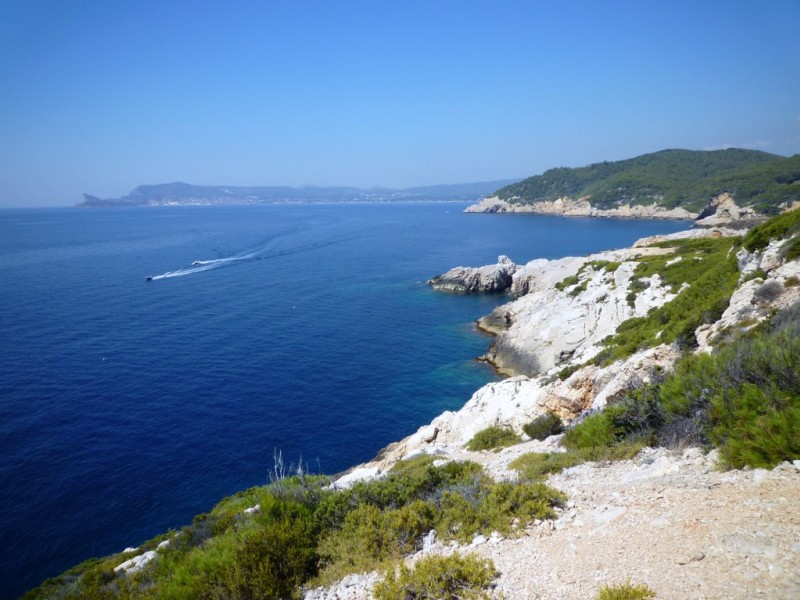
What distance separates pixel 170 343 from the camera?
4512 centimetres

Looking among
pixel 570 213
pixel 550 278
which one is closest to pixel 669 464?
pixel 550 278

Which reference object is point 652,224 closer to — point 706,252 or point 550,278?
point 550,278

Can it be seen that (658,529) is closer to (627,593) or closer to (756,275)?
(627,593)

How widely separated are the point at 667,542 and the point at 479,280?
6374 centimetres

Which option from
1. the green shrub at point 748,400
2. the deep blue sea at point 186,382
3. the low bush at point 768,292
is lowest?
the deep blue sea at point 186,382

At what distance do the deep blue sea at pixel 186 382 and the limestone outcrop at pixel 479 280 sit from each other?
10.6ft

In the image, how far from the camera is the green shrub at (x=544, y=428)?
17.0 meters

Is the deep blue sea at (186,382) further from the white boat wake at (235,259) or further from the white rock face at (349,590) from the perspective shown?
the white rock face at (349,590)

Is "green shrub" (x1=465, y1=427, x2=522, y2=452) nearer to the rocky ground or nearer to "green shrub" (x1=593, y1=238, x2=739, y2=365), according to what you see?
"green shrub" (x1=593, y1=238, x2=739, y2=365)

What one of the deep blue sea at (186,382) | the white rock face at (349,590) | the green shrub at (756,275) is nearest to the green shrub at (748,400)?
the white rock face at (349,590)

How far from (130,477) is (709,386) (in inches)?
1154

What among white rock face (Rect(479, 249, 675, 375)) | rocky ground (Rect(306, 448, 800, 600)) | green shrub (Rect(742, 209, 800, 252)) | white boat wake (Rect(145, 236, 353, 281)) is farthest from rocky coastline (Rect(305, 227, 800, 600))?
white boat wake (Rect(145, 236, 353, 281))

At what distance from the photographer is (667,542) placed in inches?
262

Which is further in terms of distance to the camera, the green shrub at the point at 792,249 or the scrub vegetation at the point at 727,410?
the green shrub at the point at 792,249
